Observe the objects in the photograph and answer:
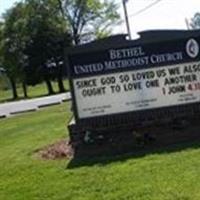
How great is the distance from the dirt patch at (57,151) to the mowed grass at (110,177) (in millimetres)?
228

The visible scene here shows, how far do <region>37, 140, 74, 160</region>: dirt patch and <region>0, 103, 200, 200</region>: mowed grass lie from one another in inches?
9.0

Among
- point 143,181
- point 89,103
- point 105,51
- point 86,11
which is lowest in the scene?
point 143,181

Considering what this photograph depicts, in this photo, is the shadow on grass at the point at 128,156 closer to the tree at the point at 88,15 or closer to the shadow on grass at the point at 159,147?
the shadow on grass at the point at 159,147

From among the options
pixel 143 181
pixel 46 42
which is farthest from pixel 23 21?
pixel 143 181

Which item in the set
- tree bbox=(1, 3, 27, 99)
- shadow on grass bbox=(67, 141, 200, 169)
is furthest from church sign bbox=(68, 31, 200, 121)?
tree bbox=(1, 3, 27, 99)

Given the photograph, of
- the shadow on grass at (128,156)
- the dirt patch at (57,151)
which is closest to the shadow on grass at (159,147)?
the shadow on grass at (128,156)

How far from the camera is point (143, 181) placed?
9.12 metres

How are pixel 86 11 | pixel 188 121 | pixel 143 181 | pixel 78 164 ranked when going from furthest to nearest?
pixel 86 11 → pixel 188 121 → pixel 78 164 → pixel 143 181

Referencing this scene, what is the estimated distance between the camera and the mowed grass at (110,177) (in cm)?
851

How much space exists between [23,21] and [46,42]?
584cm

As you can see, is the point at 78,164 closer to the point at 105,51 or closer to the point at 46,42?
the point at 105,51

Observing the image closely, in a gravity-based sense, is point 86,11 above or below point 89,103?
above

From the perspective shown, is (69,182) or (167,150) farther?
(167,150)

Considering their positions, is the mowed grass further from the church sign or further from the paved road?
the paved road
